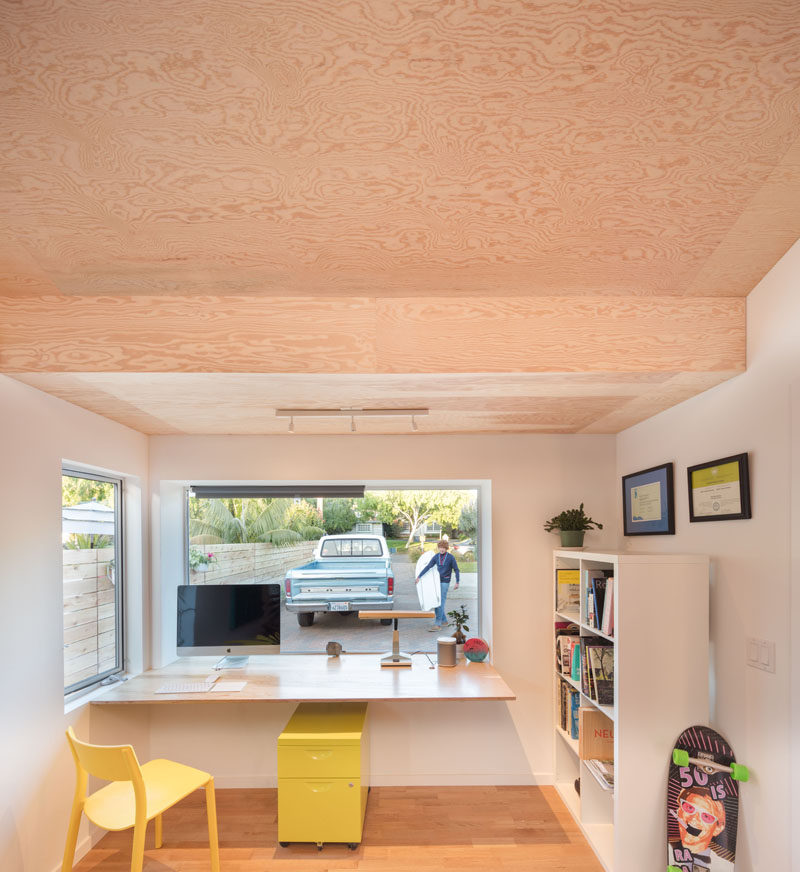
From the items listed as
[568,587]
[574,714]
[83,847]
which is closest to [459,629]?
[568,587]

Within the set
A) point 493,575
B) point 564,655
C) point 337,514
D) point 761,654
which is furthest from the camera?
point 337,514

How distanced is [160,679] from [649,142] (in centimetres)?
361

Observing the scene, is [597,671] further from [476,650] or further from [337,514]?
[337,514]

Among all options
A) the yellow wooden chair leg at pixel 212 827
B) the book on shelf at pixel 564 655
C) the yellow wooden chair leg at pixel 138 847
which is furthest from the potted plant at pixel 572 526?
the yellow wooden chair leg at pixel 138 847

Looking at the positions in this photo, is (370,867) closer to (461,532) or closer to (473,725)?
(473,725)

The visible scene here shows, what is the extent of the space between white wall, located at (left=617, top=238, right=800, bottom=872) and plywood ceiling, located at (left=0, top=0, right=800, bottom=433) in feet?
0.42

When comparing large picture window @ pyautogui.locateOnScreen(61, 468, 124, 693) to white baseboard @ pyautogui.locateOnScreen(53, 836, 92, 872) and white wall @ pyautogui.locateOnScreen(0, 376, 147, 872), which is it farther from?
white baseboard @ pyautogui.locateOnScreen(53, 836, 92, 872)

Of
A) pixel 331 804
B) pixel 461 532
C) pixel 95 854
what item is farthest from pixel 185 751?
pixel 461 532

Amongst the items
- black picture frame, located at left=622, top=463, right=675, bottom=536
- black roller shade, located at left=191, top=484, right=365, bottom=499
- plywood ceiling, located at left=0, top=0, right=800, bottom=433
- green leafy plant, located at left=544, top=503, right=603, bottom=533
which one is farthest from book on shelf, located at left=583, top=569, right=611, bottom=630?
black roller shade, located at left=191, top=484, right=365, bottom=499

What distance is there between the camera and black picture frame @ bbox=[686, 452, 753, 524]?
255 centimetres

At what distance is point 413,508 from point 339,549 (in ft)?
1.85

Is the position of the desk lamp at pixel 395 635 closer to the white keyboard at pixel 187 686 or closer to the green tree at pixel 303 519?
the green tree at pixel 303 519

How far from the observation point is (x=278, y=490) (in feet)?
14.9

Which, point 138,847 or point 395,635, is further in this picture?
point 395,635
